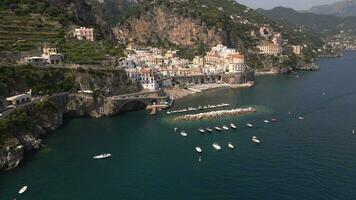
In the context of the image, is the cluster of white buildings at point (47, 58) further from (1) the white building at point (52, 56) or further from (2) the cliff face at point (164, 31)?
(2) the cliff face at point (164, 31)

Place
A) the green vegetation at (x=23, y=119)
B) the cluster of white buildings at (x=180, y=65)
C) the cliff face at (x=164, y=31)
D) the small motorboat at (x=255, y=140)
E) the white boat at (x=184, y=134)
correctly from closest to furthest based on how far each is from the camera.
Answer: the green vegetation at (x=23, y=119) → the small motorboat at (x=255, y=140) → the white boat at (x=184, y=134) → the cluster of white buildings at (x=180, y=65) → the cliff face at (x=164, y=31)

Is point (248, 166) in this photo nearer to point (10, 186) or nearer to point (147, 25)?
point (10, 186)

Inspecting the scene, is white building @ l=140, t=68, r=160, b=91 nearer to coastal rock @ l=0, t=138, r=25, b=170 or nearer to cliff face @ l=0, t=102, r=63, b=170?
cliff face @ l=0, t=102, r=63, b=170

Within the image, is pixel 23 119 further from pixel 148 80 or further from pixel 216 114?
pixel 148 80

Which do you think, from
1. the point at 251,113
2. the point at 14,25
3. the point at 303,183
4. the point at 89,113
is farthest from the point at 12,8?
the point at 303,183

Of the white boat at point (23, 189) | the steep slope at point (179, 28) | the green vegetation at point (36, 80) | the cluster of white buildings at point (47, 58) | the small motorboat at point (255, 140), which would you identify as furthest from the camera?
the steep slope at point (179, 28)

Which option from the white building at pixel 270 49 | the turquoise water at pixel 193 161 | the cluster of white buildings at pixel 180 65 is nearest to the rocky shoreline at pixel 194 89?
the cluster of white buildings at pixel 180 65

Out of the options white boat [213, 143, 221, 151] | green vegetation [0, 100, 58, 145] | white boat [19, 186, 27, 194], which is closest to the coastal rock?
green vegetation [0, 100, 58, 145]
